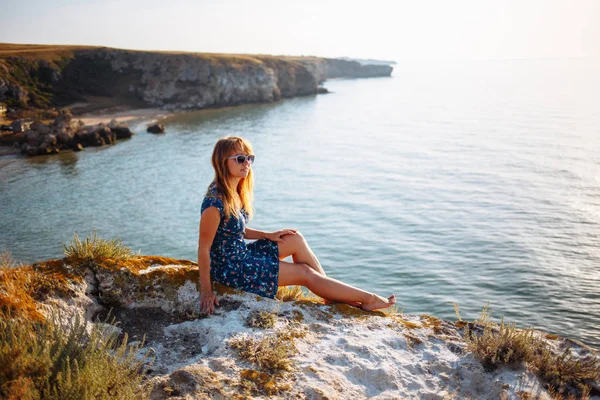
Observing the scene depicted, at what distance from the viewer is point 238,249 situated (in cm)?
560

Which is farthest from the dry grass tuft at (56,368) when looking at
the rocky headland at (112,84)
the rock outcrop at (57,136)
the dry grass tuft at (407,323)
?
the rocky headland at (112,84)

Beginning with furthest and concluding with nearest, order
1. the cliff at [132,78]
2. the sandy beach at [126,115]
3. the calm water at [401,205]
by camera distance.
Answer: the cliff at [132,78] → the sandy beach at [126,115] → the calm water at [401,205]

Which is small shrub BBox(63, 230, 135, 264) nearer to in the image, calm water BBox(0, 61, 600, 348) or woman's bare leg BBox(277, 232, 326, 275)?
woman's bare leg BBox(277, 232, 326, 275)

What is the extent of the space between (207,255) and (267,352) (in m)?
1.32

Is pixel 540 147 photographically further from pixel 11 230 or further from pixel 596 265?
pixel 11 230

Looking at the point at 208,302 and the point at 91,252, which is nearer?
the point at 208,302

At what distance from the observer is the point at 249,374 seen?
418cm

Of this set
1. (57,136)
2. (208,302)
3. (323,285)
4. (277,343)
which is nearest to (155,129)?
(57,136)

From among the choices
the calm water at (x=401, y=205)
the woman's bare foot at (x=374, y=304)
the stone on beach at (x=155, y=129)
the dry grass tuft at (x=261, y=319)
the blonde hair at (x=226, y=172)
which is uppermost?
the blonde hair at (x=226, y=172)

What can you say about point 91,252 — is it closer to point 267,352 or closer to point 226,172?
point 226,172

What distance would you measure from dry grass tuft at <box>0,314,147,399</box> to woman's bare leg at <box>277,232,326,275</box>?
2.43 metres

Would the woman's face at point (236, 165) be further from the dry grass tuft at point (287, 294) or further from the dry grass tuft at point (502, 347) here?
the dry grass tuft at point (502, 347)

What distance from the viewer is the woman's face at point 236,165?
5504 mm

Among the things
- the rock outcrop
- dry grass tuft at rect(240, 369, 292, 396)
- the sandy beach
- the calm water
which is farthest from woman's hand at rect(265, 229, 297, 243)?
the sandy beach
